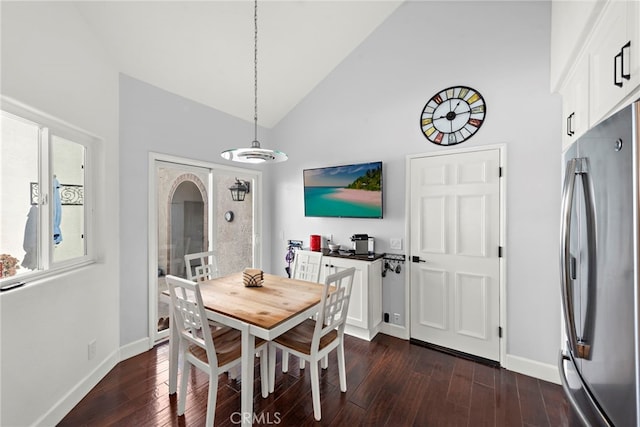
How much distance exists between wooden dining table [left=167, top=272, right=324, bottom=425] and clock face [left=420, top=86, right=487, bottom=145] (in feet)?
6.69

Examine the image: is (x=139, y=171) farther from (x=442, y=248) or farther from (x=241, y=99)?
(x=442, y=248)

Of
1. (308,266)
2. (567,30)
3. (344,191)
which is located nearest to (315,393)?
(308,266)

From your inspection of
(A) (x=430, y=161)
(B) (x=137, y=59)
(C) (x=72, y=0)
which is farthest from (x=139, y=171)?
(A) (x=430, y=161)

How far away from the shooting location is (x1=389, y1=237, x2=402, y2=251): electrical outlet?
3104 mm

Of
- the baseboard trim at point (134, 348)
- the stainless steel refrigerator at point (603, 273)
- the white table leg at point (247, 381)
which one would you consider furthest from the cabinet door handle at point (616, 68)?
the baseboard trim at point (134, 348)

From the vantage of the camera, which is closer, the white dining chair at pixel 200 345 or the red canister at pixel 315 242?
the white dining chair at pixel 200 345

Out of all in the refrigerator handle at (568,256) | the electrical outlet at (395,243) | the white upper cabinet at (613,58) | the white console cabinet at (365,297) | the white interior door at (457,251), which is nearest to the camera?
the white upper cabinet at (613,58)

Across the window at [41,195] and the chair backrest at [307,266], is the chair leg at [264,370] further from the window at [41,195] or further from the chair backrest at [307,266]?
the window at [41,195]

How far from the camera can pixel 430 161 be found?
287 cm

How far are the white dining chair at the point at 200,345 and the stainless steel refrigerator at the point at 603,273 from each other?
1.71m

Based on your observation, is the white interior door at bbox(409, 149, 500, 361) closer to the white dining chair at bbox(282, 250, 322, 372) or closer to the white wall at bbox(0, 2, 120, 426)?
the white dining chair at bbox(282, 250, 322, 372)

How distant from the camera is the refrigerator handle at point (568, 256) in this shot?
1.21 metres

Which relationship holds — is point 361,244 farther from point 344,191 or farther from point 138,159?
point 138,159

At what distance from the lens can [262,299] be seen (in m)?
2.09
